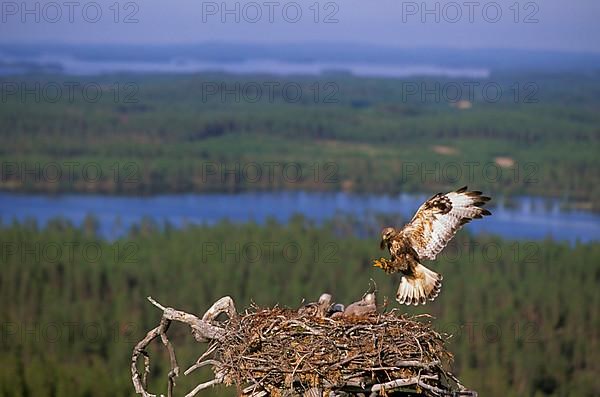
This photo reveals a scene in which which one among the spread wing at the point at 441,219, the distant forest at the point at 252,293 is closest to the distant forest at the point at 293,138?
the distant forest at the point at 252,293

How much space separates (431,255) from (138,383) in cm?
272

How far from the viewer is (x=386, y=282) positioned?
3972 centimetres

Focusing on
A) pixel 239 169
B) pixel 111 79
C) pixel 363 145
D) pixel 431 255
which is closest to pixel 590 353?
pixel 431 255

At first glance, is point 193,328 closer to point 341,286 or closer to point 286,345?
point 286,345

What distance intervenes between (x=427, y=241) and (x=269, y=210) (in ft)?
220

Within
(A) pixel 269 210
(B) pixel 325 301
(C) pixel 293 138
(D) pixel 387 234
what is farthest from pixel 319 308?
(C) pixel 293 138

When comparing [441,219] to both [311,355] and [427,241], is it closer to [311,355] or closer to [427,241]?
[427,241]

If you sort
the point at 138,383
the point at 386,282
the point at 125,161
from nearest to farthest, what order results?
the point at 138,383 → the point at 386,282 → the point at 125,161

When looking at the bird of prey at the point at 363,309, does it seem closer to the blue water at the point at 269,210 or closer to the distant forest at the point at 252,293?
the distant forest at the point at 252,293

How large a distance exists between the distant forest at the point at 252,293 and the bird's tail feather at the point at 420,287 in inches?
602

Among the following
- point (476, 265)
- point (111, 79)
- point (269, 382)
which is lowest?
point (111, 79)

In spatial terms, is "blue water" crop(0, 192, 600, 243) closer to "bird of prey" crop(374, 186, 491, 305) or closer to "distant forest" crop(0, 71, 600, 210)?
"distant forest" crop(0, 71, 600, 210)

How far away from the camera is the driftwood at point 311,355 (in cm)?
761

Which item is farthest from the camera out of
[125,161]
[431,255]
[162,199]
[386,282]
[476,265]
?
[125,161]
